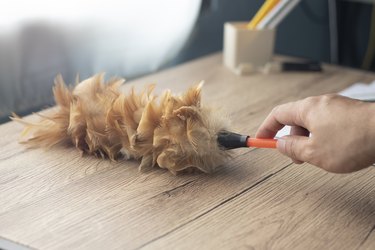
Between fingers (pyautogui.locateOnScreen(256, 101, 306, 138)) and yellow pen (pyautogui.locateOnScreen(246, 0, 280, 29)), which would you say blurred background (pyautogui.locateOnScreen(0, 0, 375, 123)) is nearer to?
yellow pen (pyautogui.locateOnScreen(246, 0, 280, 29))

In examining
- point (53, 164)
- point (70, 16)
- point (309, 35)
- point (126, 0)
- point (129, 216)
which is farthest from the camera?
point (309, 35)

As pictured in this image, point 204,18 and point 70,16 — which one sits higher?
point 70,16

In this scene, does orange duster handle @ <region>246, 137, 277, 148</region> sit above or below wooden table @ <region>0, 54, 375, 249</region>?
above

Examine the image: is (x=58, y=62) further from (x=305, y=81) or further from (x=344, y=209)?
(x=344, y=209)

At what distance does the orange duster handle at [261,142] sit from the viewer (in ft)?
2.64

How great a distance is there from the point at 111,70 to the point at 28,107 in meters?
0.24

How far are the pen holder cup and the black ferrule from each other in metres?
0.55

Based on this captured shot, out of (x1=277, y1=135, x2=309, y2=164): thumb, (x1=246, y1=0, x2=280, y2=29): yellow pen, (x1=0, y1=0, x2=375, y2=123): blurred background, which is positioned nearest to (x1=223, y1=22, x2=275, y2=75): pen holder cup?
(x1=246, y1=0, x2=280, y2=29): yellow pen

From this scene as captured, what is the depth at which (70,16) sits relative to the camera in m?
1.24

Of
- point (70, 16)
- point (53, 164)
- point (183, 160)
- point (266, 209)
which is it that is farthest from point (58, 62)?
point (266, 209)

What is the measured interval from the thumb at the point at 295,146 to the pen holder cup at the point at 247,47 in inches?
23.9

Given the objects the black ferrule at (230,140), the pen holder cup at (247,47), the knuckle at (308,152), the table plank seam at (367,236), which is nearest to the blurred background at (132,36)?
the pen holder cup at (247,47)

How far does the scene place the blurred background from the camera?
1.19 metres

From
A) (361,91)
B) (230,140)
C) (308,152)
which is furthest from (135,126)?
(361,91)
